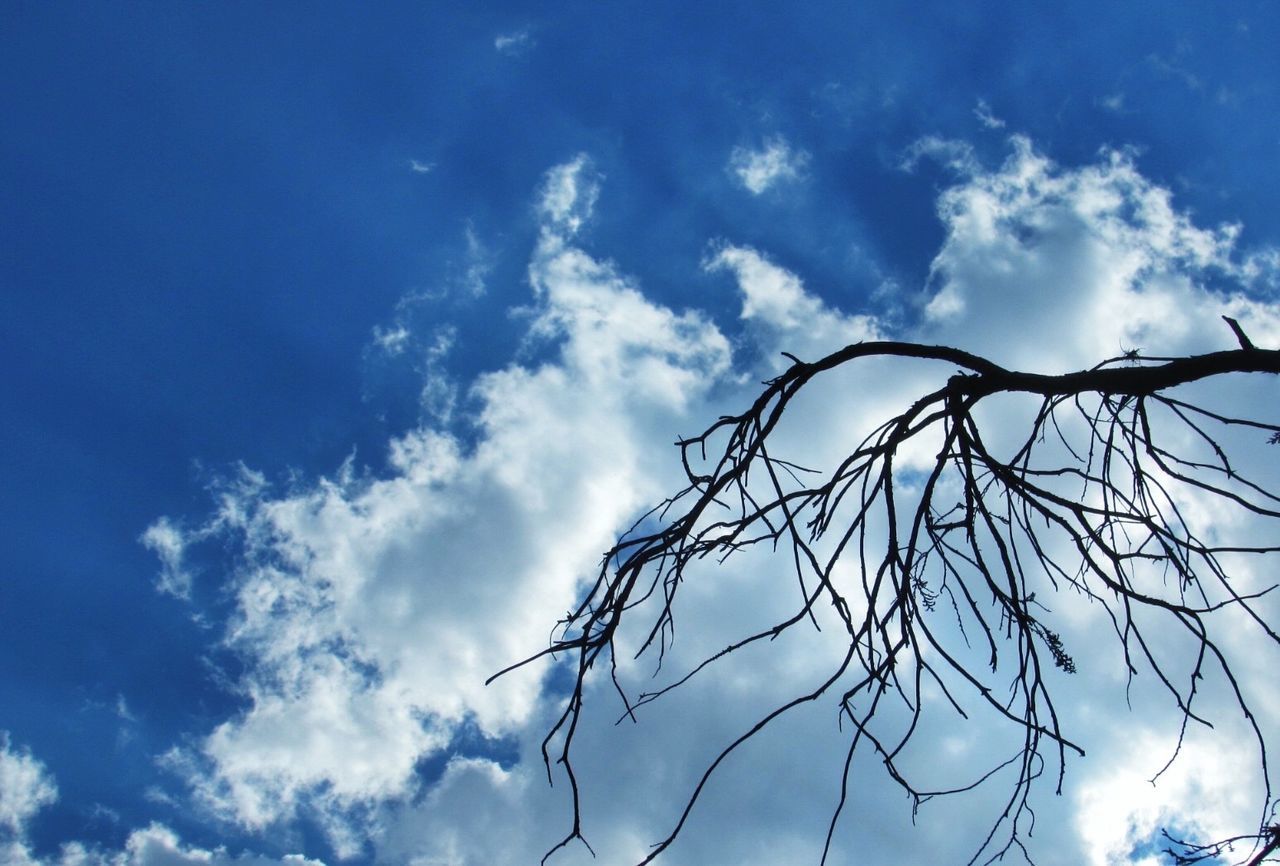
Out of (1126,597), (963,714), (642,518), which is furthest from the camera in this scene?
(642,518)

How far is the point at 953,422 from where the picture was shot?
252cm

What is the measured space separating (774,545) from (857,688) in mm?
498

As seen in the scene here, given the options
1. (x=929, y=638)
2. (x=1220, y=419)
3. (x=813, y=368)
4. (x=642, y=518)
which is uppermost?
(x=813, y=368)

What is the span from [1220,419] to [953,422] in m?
0.75

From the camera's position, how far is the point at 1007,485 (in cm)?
259

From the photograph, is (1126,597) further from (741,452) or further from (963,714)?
(741,452)

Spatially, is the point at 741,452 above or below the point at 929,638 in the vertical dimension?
above

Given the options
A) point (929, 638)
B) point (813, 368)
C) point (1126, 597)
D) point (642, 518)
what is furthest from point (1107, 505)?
point (642, 518)

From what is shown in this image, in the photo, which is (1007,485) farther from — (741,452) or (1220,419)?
(741,452)

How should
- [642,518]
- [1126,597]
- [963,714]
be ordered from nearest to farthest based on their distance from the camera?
[963,714]
[1126,597]
[642,518]

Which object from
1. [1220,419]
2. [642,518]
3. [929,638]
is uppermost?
[1220,419]

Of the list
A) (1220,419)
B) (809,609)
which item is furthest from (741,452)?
(1220,419)

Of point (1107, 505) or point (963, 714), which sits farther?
point (1107, 505)

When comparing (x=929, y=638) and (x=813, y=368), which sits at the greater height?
(x=813, y=368)
